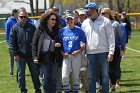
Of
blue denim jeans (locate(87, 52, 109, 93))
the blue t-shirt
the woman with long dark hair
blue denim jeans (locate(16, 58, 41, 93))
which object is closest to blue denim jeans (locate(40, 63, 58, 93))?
the woman with long dark hair

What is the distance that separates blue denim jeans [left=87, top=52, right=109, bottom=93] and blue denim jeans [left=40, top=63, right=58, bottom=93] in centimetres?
81

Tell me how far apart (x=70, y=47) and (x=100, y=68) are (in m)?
0.82

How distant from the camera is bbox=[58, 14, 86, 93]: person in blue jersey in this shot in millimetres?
8805

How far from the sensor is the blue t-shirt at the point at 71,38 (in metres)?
8.80

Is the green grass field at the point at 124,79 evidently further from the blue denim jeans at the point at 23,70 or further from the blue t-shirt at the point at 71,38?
the blue t-shirt at the point at 71,38

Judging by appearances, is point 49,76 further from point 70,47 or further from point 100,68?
point 100,68

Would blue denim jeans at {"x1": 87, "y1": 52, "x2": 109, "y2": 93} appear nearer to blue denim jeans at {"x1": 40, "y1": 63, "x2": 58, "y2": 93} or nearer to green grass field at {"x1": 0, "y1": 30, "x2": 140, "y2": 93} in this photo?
blue denim jeans at {"x1": 40, "y1": 63, "x2": 58, "y2": 93}

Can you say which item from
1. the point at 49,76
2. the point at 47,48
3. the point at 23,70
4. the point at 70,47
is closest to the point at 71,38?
the point at 70,47

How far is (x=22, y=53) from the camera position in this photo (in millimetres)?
9602

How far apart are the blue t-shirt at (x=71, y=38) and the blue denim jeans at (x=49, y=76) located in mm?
458

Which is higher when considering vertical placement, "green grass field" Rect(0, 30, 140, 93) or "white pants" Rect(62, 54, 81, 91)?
"white pants" Rect(62, 54, 81, 91)

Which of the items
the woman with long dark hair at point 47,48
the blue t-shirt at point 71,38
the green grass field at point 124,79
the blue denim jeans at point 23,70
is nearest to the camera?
the woman with long dark hair at point 47,48

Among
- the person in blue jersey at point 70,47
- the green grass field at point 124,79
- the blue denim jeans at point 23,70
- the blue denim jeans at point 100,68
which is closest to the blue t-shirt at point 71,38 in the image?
the person in blue jersey at point 70,47

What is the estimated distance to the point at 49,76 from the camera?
342 inches
